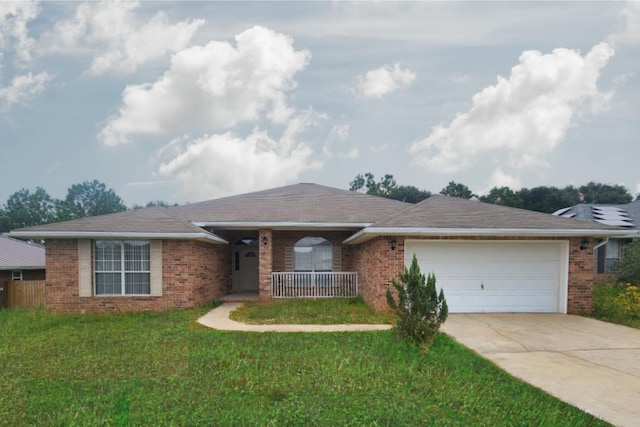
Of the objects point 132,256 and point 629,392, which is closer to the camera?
point 629,392

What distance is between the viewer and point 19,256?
1669 centimetres

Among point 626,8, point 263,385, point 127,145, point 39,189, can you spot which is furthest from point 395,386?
point 39,189

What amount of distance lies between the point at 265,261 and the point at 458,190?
38099 mm

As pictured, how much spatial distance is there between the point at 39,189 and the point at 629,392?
6449cm

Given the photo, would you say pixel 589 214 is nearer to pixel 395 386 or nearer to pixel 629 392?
pixel 629 392

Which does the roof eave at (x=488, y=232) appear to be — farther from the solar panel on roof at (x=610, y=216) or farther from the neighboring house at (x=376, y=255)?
the solar panel on roof at (x=610, y=216)

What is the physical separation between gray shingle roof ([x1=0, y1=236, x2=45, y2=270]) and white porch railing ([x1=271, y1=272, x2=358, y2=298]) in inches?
429

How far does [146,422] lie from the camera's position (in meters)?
3.94

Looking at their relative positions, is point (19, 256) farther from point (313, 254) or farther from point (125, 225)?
point (313, 254)

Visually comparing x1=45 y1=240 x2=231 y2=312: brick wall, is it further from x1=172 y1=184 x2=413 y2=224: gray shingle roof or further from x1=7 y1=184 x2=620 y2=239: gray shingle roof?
x1=172 y1=184 x2=413 y2=224: gray shingle roof

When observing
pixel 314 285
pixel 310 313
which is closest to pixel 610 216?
pixel 314 285

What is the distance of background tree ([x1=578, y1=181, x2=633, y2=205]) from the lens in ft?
142

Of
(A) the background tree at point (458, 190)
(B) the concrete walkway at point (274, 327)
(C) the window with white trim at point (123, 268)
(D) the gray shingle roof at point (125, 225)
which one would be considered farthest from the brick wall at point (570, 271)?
(A) the background tree at point (458, 190)

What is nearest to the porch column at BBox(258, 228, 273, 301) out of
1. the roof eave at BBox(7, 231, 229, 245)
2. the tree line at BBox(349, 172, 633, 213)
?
the roof eave at BBox(7, 231, 229, 245)
